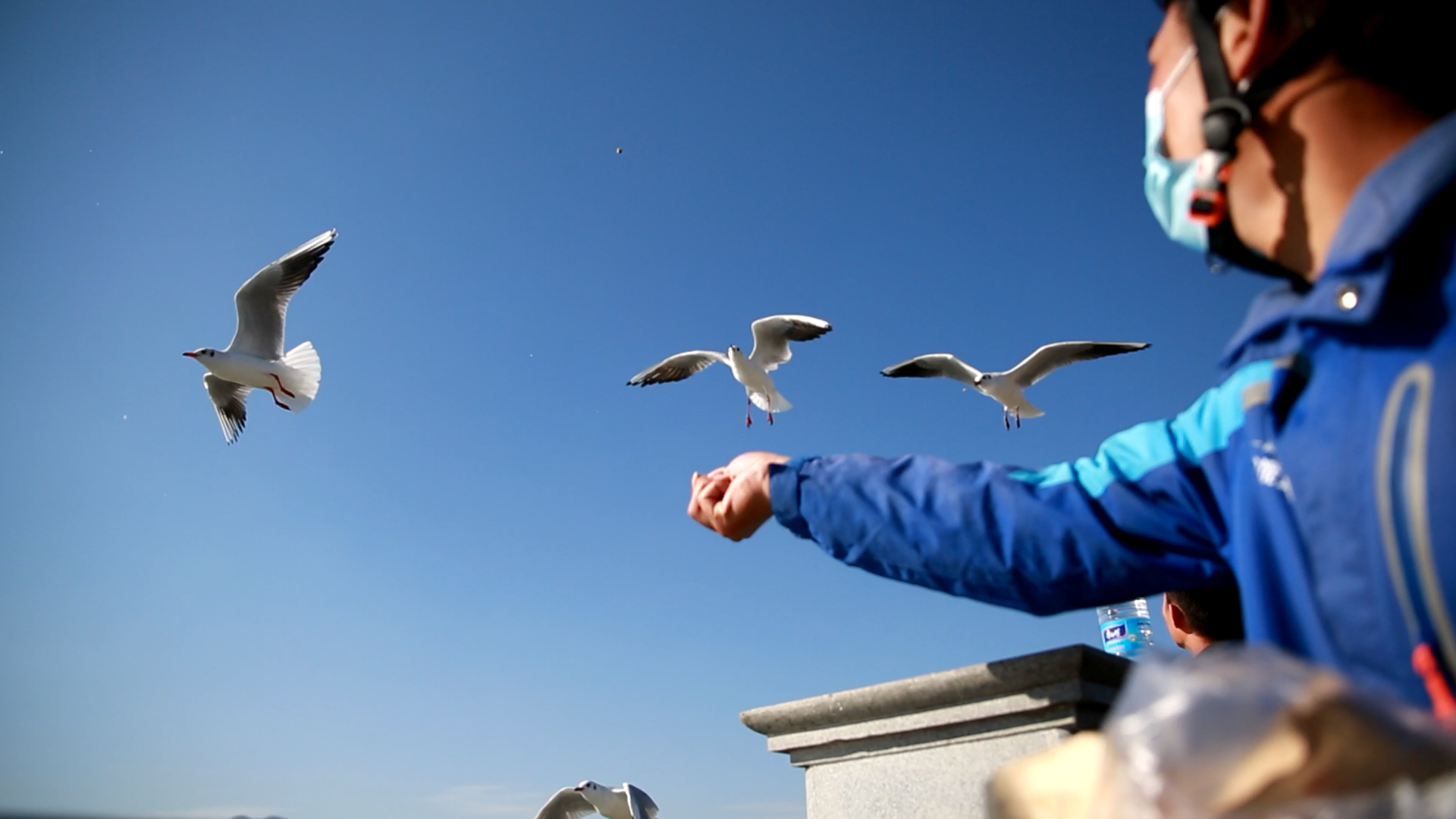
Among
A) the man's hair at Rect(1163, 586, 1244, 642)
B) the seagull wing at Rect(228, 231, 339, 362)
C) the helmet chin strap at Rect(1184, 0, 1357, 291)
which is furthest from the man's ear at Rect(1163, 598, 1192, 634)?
the seagull wing at Rect(228, 231, 339, 362)

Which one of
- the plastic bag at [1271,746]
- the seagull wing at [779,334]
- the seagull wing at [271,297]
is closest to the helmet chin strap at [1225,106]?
the plastic bag at [1271,746]

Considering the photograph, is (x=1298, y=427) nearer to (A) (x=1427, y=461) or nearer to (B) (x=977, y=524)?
(A) (x=1427, y=461)

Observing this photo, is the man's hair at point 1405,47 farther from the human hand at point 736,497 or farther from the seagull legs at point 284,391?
the seagull legs at point 284,391

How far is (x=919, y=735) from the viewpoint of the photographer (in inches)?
105

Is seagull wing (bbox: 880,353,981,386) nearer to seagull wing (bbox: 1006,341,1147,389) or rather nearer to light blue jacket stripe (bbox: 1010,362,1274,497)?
seagull wing (bbox: 1006,341,1147,389)

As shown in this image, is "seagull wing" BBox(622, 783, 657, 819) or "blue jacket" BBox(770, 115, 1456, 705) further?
"seagull wing" BBox(622, 783, 657, 819)

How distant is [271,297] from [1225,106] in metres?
9.57

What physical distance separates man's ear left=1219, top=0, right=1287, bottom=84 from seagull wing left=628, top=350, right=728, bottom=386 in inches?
373

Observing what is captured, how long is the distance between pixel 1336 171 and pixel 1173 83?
325mm

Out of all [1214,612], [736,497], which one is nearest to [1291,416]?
[736,497]

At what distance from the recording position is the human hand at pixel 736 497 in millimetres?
1766

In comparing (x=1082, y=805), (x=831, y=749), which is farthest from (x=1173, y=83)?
(x=831, y=749)

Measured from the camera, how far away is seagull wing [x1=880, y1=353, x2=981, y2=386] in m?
9.38

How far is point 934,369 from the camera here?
9719 millimetres
